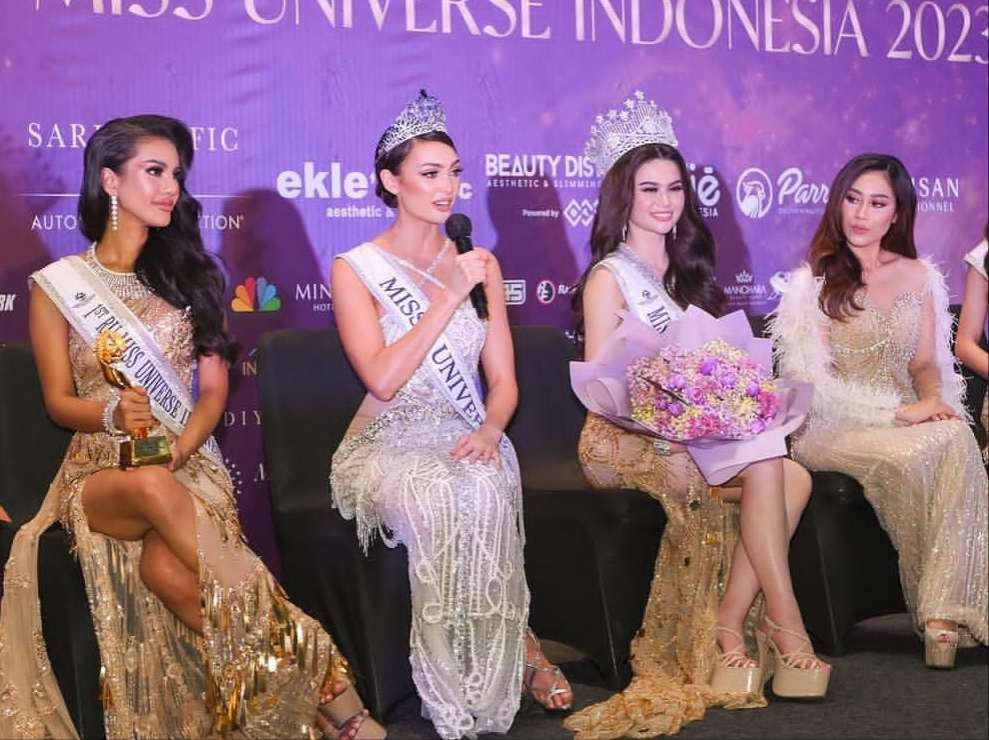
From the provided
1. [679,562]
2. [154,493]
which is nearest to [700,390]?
[679,562]

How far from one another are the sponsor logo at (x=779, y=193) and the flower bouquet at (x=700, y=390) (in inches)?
56.7

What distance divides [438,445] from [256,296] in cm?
109

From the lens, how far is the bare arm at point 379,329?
3.49 m

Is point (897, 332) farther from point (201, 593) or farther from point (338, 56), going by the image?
point (201, 593)

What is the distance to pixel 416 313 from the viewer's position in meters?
3.59

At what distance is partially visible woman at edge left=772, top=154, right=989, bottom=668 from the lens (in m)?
3.80

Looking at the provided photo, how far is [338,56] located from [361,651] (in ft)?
6.12

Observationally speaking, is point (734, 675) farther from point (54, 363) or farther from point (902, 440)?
point (54, 363)

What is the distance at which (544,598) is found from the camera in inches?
147

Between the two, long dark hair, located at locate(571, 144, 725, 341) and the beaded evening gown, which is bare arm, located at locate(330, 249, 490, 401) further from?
long dark hair, located at locate(571, 144, 725, 341)

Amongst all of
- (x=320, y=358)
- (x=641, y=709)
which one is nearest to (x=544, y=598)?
(x=641, y=709)

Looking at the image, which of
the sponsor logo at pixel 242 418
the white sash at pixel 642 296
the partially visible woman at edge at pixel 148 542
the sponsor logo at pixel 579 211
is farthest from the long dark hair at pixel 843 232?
the partially visible woman at edge at pixel 148 542

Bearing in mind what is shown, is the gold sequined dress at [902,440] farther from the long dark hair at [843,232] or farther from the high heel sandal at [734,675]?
the high heel sandal at [734,675]

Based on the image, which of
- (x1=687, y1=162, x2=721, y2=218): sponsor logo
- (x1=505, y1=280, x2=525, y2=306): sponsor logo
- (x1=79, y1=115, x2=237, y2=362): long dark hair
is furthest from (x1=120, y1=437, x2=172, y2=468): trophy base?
(x1=687, y1=162, x2=721, y2=218): sponsor logo
